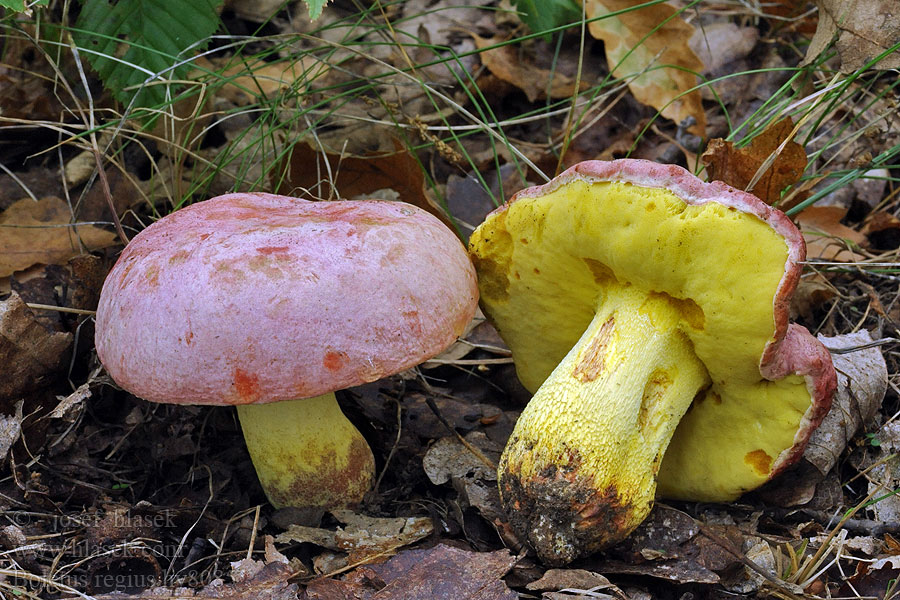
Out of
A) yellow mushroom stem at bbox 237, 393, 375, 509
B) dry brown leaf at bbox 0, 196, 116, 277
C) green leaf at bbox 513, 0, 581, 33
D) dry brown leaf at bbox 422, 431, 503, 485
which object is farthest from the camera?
green leaf at bbox 513, 0, 581, 33

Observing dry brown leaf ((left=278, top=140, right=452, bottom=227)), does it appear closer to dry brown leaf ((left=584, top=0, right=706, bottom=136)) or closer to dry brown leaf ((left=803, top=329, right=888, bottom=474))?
dry brown leaf ((left=584, top=0, right=706, bottom=136))

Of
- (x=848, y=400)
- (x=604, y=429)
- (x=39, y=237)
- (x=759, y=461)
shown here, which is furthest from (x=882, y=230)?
(x=39, y=237)

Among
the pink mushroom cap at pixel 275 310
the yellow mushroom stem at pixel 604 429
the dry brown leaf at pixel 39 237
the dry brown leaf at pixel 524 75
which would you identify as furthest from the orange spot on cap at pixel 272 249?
the dry brown leaf at pixel 524 75

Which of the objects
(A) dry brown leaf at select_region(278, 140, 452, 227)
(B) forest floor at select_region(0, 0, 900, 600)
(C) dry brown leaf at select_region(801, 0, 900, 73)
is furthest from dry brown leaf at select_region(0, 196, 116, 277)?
(C) dry brown leaf at select_region(801, 0, 900, 73)

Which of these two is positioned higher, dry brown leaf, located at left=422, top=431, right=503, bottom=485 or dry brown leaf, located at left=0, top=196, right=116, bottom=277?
dry brown leaf, located at left=0, top=196, right=116, bottom=277

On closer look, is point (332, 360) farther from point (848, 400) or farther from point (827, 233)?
point (827, 233)
